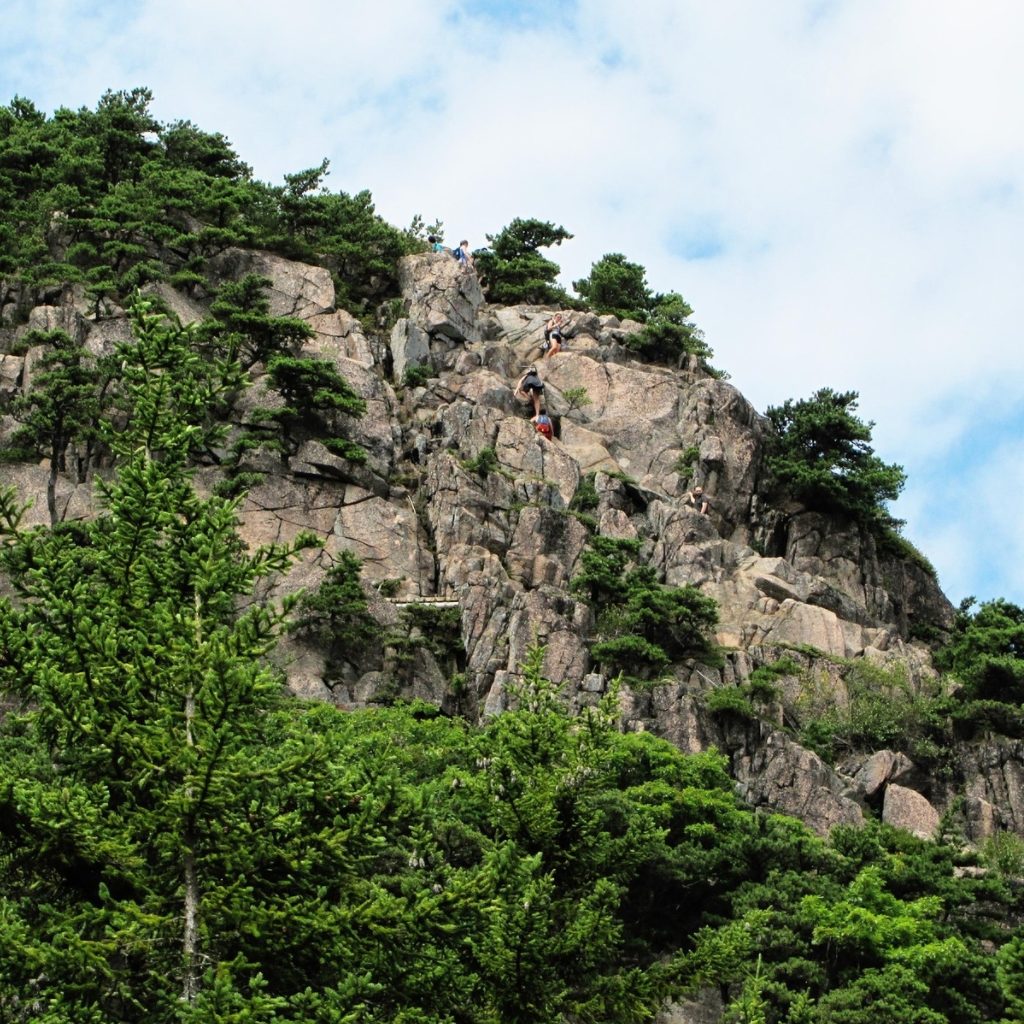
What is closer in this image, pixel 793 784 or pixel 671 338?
pixel 793 784

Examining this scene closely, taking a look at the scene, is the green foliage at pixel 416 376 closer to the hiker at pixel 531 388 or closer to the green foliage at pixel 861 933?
the hiker at pixel 531 388

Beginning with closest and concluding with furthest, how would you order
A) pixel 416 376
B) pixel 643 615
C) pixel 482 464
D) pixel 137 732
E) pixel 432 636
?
1. pixel 137 732
2. pixel 432 636
3. pixel 643 615
4. pixel 482 464
5. pixel 416 376

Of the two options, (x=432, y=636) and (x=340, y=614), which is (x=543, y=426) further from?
(x=340, y=614)

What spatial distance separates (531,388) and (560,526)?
25.9 feet

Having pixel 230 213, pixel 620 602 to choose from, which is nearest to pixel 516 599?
pixel 620 602

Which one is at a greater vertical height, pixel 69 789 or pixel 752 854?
pixel 752 854

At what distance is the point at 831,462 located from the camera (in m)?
54.1

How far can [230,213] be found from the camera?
54.9m

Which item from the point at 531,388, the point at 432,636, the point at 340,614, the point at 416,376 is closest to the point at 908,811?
the point at 432,636

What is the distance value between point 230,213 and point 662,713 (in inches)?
979

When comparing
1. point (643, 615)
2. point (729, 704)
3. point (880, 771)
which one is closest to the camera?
point (729, 704)

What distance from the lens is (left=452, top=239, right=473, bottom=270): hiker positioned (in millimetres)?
57581

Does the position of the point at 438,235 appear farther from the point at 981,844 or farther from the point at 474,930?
the point at 474,930

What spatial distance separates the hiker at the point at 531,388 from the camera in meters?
51.5
